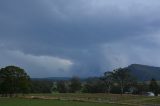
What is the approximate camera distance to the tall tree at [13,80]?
347ft

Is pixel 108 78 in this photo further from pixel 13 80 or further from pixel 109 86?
pixel 13 80

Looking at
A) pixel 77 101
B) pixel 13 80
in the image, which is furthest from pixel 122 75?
pixel 77 101

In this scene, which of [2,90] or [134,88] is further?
[134,88]

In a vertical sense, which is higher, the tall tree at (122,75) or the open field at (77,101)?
the tall tree at (122,75)

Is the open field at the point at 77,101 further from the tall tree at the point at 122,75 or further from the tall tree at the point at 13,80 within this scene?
the tall tree at the point at 122,75

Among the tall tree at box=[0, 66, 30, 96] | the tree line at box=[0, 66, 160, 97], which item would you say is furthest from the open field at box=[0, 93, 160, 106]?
the tree line at box=[0, 66, 160, 97]

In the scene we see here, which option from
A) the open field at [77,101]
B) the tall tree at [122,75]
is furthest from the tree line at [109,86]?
the open field at [77,101]

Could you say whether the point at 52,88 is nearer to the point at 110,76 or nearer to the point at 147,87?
the point at 110,76

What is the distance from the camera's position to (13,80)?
348ft

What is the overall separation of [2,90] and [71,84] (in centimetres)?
5909

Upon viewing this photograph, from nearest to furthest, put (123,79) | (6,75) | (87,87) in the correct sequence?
(6,75), (123,79), (87,87)

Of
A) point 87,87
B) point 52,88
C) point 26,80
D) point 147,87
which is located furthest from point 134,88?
point 26,80

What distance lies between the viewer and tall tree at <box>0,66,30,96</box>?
10581 cm

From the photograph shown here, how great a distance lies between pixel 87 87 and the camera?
15662 centimetres
